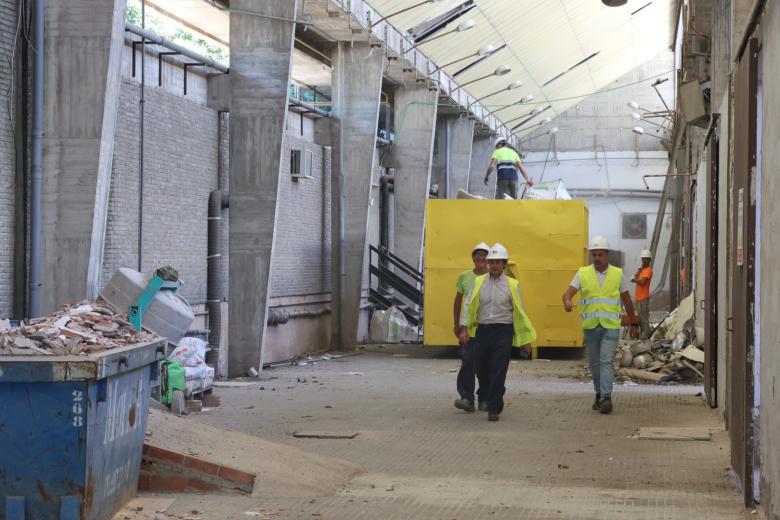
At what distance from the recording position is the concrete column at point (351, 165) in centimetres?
2192

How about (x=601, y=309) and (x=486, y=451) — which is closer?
(x=486, y=451)

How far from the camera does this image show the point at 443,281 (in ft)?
65.0

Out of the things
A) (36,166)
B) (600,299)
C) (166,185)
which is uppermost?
(166,185)

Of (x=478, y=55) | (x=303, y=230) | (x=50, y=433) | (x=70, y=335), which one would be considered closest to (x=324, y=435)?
(x=70, y=335)

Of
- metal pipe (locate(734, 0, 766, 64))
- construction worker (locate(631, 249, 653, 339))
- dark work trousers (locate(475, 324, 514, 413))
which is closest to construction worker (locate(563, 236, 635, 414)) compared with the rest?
dark work trousers (locate(475, 324, 514, 413))

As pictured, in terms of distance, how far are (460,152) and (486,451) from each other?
2313cm

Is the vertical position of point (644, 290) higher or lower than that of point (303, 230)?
lower

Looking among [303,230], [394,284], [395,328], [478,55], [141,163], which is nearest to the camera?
[141,163]

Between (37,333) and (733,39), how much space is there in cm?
638

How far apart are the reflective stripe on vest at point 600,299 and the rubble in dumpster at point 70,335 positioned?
569 centimetres

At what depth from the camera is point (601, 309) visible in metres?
12.1

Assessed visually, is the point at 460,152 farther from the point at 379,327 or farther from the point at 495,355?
the point at 495,355

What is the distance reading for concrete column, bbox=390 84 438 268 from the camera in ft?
87.6

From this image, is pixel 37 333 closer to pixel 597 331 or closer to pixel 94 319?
pixel 94 319
